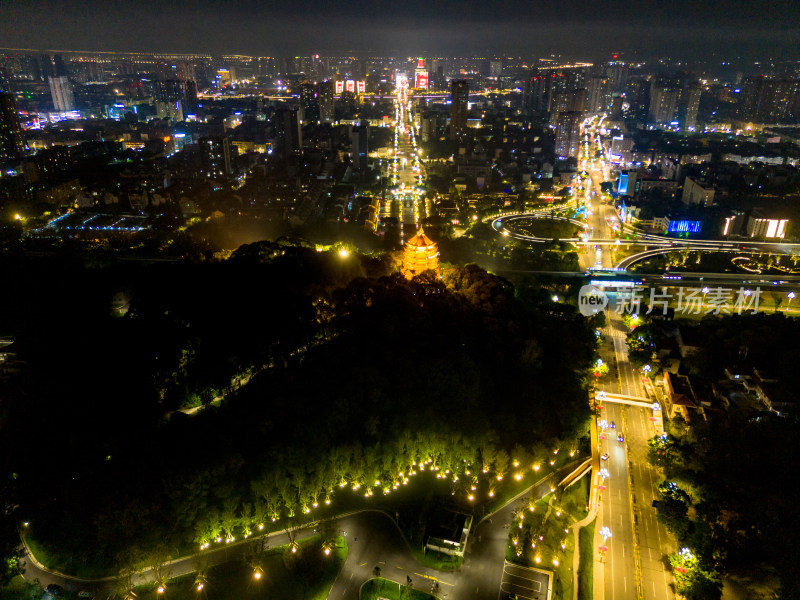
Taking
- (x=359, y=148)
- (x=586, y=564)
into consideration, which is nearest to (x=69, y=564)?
(x=586, y=564)

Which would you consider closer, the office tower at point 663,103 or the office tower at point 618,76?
the office tower at point 663,103

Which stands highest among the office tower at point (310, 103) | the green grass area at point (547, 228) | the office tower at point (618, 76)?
the office tower at point (618, 76)

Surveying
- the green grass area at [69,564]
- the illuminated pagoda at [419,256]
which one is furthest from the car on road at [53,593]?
the illuminated pagoda at [419,256]

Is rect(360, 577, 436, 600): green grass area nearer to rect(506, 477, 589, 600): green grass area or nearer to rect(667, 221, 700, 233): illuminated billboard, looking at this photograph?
rect(506, 477, 589, 600): green grass area

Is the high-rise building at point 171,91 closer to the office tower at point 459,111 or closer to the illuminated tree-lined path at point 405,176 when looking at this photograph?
the illuminated tree-lined path at point 405,176

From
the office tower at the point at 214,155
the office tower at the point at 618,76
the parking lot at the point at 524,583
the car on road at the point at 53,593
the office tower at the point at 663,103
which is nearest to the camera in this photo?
the car on road at the point at 53,593

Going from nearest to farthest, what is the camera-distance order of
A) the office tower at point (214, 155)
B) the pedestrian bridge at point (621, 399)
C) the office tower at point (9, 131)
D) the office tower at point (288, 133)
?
the pedestrian bridge at point (621, 399) < the office tower at point (9, 131) < the office tower at point (214, 155) < the office tower at point (288, 133)

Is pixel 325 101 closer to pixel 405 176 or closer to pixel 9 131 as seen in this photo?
pixel 405 176
